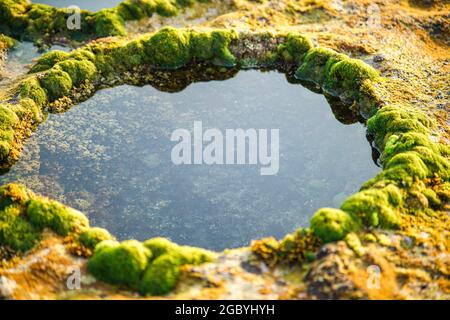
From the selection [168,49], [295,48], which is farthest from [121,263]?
[295,48]

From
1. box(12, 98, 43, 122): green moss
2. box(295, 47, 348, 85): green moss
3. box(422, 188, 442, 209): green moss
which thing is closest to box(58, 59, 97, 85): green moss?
box(12, 98, 43, 122): green moss

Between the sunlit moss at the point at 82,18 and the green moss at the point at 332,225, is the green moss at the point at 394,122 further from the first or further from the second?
the sunlit moss at the point at 82,18

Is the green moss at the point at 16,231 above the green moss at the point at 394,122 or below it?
below

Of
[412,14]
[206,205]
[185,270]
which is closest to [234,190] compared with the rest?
[206,205]

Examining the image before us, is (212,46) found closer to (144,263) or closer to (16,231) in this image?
(16,231)

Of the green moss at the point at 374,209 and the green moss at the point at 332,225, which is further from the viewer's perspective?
the green moss at the point at 374,209

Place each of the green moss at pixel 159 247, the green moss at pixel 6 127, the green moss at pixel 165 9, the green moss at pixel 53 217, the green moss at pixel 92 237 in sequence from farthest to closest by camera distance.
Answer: the green moss at pixel 165 9 < the green moss at pixel 6 127 < the green moss at pixel 53 217 < the green moss at pixel 92 237 < the green moss at pixel 159 247

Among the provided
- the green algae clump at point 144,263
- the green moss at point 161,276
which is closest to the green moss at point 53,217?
the green algae clump at point 144,263

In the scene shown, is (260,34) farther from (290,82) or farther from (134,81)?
(134,81)
